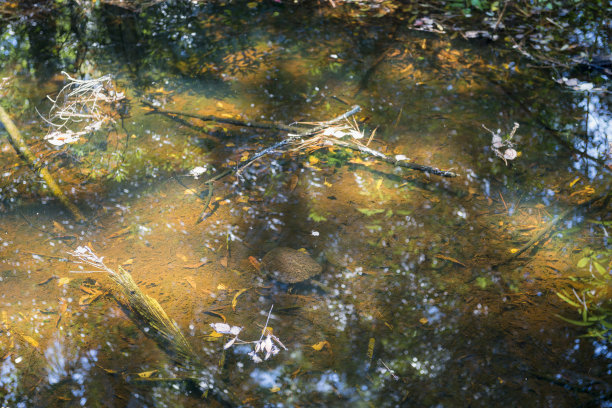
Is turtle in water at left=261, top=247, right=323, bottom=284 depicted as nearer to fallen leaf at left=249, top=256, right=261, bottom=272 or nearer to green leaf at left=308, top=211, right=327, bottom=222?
fallen leaf at left=249, top=256, right=261, bottom=272

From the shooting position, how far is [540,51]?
3088mm

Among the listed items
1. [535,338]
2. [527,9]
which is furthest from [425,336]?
[527,9]

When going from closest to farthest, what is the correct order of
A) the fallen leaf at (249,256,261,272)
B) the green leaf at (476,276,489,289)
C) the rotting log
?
the green leaf at (476,276,489,289), the fallen leaf at (249,256,261,272), the rotting log

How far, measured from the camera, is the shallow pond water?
1604mm

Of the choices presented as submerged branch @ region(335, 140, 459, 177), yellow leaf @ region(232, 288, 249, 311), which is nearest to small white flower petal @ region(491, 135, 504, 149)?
submerged branch @ region(335, 140, 459, 177)

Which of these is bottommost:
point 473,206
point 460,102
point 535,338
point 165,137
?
point 535,338

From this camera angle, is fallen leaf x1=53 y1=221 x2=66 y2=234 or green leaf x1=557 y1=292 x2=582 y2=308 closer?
green leaf x1=557 y1=292 x2=582 y2=308

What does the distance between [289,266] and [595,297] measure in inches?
52.2

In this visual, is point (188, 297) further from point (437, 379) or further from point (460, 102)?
point (460, 102)

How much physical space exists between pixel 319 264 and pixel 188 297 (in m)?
0.61

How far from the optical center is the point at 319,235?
80.5 inches

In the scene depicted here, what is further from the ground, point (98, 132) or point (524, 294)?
point (98, 132)

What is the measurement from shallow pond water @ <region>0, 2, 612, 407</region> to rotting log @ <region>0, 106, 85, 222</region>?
0.16 ft

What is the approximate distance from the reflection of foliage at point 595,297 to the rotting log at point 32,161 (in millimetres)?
2374
